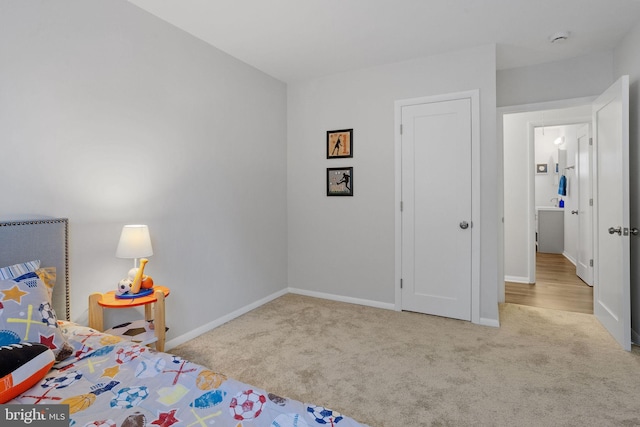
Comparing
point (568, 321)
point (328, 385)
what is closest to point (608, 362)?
point (568, 321)

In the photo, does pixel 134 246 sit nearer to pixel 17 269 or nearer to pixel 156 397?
pixel 17 269

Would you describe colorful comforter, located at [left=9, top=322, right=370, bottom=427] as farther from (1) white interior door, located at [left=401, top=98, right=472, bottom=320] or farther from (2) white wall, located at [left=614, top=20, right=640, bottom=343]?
(2) white wall, located at [left=614, top=20, right=640, bottom=343]

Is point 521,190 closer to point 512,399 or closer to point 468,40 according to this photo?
point 468,40

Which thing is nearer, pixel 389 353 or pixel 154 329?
pixel 154 329

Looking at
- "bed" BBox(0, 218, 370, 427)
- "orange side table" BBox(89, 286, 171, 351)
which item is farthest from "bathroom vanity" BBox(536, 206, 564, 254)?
"bed" BBox(0, 218, 370, 427)

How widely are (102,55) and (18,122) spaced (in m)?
0.74

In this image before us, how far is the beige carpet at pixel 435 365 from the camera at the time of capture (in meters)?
1.94

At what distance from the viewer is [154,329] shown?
2359 millimetres

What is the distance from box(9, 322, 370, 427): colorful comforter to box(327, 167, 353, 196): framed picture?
2.80 m

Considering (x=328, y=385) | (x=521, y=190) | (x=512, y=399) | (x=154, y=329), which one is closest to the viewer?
(x=512, y=399)

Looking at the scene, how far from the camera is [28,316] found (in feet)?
4.65

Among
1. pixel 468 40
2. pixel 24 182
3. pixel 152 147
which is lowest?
pixel 24 182

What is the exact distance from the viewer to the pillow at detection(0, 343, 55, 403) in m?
1.17

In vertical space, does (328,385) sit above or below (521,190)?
below
